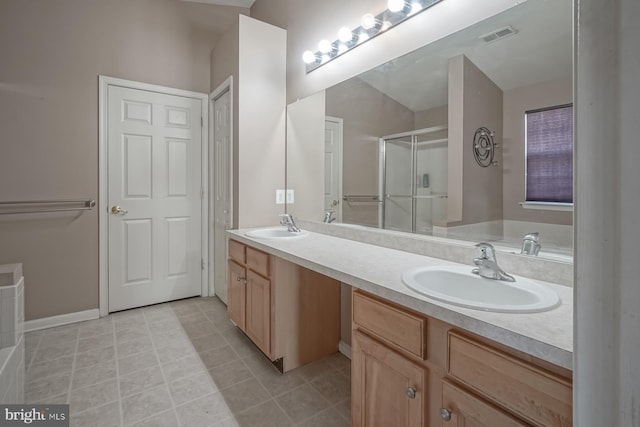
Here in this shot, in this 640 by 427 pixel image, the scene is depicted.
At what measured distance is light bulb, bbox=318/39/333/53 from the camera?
6.89 ft

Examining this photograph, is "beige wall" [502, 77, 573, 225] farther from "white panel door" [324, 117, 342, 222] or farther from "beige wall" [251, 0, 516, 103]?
"white panel door" [324, 117, 342, 222]

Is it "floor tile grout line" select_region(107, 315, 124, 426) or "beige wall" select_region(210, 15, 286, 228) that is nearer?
"floor tile grout line" select_region(107, 315, 124, 426)

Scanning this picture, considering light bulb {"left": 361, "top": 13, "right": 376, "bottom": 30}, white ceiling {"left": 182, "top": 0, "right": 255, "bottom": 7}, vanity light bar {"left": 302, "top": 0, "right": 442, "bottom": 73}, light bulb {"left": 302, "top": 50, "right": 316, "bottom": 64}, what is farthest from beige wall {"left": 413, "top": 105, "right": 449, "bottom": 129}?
white ceiling {"left": 182, "top": 0, "right": 255, "bottom": 7}

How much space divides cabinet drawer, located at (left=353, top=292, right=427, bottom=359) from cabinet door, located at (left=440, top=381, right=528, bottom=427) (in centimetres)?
12

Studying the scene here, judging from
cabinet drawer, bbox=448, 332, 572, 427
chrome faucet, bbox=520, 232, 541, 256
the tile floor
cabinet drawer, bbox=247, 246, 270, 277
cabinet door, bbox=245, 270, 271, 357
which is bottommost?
the tile floor

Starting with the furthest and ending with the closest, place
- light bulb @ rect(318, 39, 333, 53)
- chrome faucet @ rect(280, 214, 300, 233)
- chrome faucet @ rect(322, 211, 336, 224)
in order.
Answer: chrome faucet @ rect(280, 214, 300, 233) → chrome faucet @ rect(322, 211, 336, 224) → light bulb @ rect(318, 39, 333, 53)

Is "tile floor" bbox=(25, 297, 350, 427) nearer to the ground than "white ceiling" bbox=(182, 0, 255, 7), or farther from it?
nearer to the ground

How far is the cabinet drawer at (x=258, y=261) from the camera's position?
1876 millimetres

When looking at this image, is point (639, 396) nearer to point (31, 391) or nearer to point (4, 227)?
point (31, 391)

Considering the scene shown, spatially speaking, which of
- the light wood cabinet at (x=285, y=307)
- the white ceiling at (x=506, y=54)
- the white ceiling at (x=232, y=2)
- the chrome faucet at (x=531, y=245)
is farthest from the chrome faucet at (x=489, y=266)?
the white ceiling at (x=232, y=2)

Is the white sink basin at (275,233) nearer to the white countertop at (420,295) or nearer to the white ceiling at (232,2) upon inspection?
the white countertop at (420,295)

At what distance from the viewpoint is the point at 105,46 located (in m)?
2.69

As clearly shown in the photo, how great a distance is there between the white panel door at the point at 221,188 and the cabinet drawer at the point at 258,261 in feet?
2.72

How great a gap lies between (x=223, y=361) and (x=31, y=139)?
222 cm
